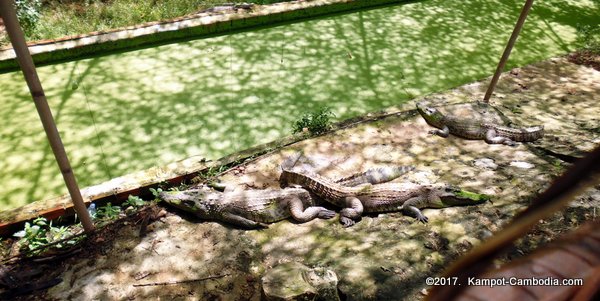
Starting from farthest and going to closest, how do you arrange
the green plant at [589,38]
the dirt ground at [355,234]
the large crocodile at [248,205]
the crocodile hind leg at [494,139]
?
the green plant at [589,38], the crocodile hind leg at [494,139], the large crocodile at [248,205], the dirt ground at [355,234]

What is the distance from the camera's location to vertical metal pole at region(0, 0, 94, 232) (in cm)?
233

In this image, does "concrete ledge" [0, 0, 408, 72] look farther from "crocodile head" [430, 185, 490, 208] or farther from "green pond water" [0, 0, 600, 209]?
"crocodile head" [430, 185, 490, 208]

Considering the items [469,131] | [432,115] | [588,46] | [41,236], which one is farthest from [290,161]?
[588,46]

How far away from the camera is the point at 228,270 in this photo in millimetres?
3057

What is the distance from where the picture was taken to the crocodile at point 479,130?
15.0 feet

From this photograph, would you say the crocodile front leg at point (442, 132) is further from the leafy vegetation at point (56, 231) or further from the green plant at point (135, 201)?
the green plant at point (135, 201)

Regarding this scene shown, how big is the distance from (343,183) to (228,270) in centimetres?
140

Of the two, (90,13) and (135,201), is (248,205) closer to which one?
(135,201)

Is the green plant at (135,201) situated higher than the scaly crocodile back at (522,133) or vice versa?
the green plant at (135,201)

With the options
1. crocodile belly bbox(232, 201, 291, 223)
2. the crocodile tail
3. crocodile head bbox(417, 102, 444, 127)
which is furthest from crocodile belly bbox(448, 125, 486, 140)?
crocodile belly bbox(232, 201, 291, 223)

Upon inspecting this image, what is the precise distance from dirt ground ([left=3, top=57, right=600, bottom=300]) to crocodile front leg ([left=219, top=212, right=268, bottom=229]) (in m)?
0.06

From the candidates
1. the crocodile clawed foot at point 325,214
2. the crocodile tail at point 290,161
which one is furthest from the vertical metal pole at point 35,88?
the crocodile clawed foot at point 325,214

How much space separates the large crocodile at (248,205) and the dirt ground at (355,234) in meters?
0.08

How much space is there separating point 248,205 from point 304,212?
0.49 m
